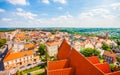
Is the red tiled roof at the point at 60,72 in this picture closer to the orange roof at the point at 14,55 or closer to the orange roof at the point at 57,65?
the orange roof at the point at 57,65

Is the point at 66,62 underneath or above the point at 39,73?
above

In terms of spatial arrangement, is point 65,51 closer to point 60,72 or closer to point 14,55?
point 60,72

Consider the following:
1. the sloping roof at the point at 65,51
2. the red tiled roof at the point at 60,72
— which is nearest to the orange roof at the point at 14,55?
the sloping roof at the point at 65,51

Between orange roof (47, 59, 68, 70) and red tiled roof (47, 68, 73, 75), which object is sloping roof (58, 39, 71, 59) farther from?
red tiled roof (47, 68, 73, 75)

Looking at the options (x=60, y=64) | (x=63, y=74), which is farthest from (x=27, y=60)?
(x=63, y=74)

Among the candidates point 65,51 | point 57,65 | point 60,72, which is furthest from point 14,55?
point 60,72

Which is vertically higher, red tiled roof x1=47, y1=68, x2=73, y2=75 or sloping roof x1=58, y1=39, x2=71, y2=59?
Answer: sloping roof x1=58, y1=39, x2=71, y2=59

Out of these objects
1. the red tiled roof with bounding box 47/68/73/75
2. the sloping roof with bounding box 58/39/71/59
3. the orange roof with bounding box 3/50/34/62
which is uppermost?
the sloping roof with bounding box 58/39/71/59

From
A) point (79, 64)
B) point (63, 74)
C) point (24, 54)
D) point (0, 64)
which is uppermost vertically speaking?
point (79, 64)

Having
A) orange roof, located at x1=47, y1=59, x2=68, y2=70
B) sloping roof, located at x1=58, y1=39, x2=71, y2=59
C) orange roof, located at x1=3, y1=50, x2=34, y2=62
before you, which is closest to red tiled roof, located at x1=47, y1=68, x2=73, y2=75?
orange roof, located at x1=47, y1=59, x2=68, y2=70

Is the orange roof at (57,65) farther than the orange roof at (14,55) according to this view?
No

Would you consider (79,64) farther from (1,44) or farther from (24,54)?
(1,44)

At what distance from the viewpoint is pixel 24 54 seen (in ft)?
162

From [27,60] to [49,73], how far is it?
31.4 meters
